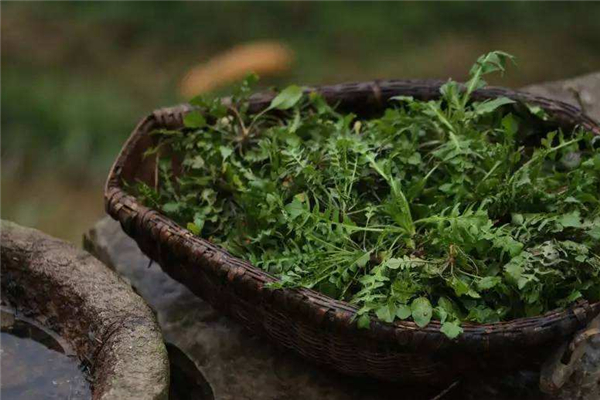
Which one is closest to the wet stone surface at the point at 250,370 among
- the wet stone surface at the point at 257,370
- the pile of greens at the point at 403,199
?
the wet stone surface at the point at 257,370

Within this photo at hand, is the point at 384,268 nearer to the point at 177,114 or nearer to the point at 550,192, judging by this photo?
the point at 550,192

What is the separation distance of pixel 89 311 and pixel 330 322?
21.4 inches

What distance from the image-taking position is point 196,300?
2.54 m

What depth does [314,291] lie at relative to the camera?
2.05 meters

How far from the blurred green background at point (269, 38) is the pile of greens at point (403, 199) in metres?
1.75

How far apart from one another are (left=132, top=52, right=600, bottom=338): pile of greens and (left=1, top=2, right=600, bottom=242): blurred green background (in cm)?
175

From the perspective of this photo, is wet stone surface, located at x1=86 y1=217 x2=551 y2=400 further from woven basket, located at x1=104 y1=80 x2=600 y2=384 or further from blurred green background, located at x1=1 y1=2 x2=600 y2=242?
blurred green background, located at x1=1 y1=2 x2=600 y2=242

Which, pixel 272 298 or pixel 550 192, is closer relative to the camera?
pixel 272 298

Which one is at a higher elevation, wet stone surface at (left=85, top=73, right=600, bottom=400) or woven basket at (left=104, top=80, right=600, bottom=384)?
woven basket at (left=104, top=80, right=600, bottom=384)

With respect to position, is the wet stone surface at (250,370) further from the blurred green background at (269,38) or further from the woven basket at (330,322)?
the blurred green background at (269,38)

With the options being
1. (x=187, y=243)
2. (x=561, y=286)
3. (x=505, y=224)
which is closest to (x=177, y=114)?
(x=187, y=243)

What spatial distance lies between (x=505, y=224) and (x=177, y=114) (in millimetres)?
891

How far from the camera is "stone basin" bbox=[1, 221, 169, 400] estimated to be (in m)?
1.95

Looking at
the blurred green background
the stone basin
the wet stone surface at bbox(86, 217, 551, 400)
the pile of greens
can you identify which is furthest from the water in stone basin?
the blurred green background
